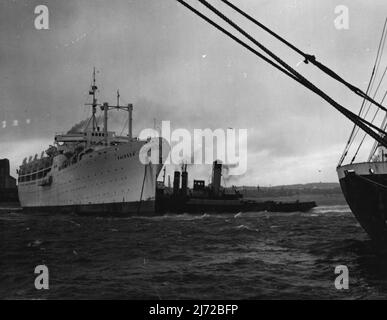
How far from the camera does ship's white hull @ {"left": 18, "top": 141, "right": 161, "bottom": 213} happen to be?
34156 millimetres

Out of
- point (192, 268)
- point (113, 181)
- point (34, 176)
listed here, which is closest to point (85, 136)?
point (34, 176)

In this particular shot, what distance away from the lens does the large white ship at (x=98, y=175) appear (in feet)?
113

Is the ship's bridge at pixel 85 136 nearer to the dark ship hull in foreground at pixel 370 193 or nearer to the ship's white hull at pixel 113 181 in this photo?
the ship's white hull at pixel 113 181

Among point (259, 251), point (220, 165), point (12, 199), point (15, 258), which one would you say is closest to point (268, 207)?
point (220, 165)

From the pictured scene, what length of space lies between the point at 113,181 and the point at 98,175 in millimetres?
1967

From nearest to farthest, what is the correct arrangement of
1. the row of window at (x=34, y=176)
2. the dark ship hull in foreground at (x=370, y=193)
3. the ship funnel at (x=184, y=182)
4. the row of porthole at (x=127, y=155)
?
the dark ship hull in foreground at (x=370, y=193)
the row of porthole at (x=127, y=155)
the ship funnel at (x=184, y=182)
the row of window at (x=34, y=176)

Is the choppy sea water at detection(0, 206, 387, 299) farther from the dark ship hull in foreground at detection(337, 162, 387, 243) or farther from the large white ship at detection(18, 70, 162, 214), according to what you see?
the large white ship at detection(18, 70, 162, 214)

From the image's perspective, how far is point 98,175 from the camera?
36156mm

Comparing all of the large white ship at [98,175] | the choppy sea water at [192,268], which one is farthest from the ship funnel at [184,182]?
the choppy sea water at [192,268]

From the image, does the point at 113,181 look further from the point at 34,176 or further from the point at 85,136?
the point at 34,176

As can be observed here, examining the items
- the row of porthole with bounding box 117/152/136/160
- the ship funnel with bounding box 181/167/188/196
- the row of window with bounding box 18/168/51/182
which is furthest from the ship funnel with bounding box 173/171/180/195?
the row of window with bounding box 18/168/51/182
